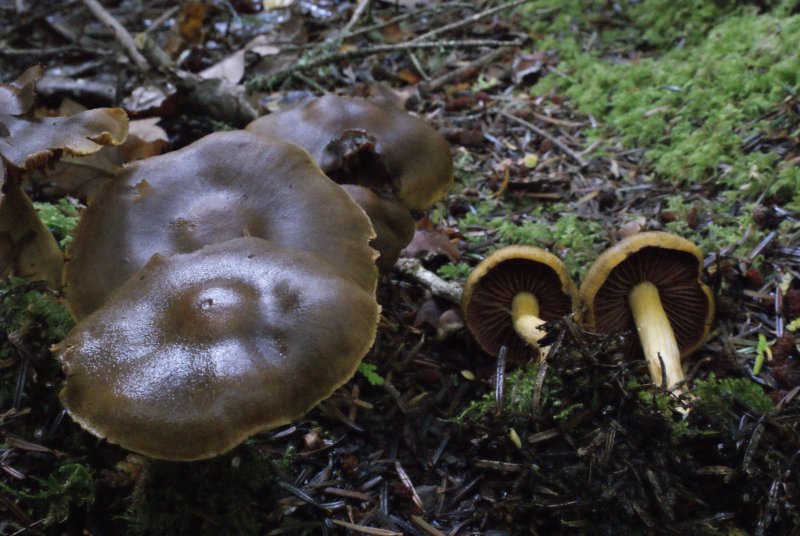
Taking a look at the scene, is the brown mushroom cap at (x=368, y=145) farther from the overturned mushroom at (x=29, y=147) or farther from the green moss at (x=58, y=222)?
the green moss at (x=58, y=222)

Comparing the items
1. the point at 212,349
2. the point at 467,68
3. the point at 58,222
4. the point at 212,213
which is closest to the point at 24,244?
the point at 58,222

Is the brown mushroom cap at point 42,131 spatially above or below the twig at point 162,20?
above

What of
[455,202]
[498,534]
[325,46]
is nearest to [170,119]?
[325,46]

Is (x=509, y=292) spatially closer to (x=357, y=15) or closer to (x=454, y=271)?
(x=454, y=271)

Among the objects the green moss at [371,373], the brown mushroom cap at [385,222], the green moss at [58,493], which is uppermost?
the brown mushroom cap at [385,222]

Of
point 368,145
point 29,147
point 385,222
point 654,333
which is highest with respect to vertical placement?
point 29,147

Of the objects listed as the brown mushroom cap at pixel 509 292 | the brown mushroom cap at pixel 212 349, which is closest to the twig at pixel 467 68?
the brown mushroom cap at pixel 509 292

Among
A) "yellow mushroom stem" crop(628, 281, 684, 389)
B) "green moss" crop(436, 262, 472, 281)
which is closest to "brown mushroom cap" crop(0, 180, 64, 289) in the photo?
"green moss" crop(436, 262, 472, 281)

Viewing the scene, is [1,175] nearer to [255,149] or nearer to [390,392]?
[255,149]
